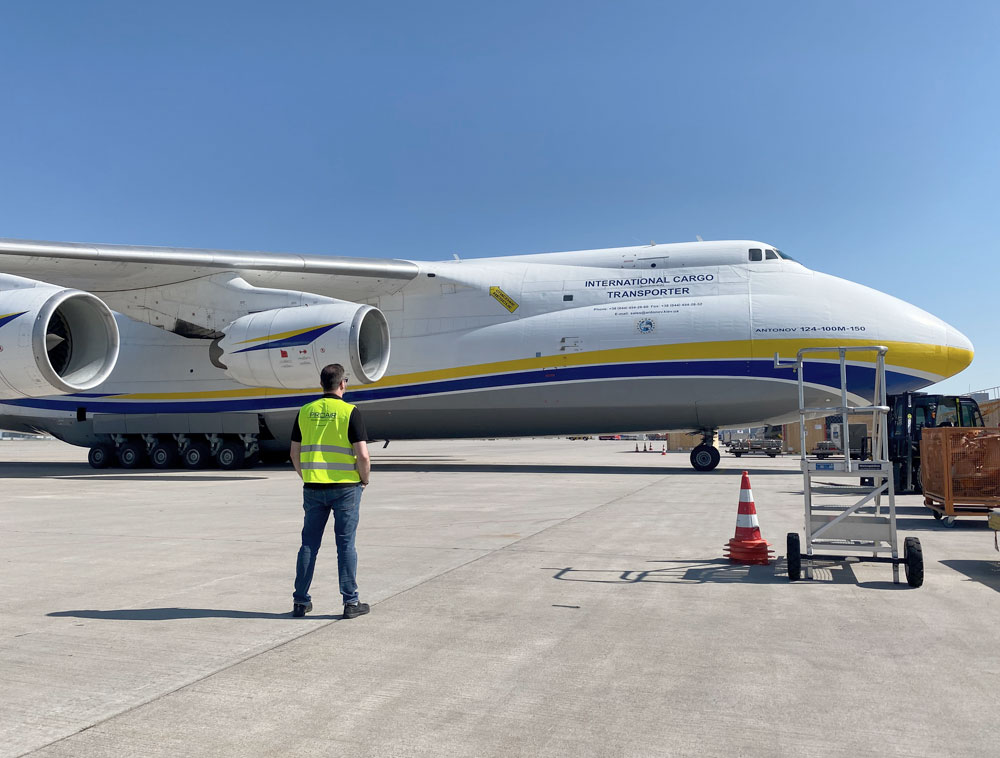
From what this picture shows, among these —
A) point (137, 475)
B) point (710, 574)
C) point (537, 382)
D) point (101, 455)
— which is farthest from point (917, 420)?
point (101, 455)

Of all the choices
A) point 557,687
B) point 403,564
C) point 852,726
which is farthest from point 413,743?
point 403,564

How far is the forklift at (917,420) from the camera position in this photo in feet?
41.9

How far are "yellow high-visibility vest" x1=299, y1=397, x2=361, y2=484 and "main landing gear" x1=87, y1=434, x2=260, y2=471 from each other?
14174 millimetres

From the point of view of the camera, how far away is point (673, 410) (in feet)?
52.0

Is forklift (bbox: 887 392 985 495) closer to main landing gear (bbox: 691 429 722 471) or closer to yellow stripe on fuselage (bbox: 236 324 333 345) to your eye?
main landing gear (bbox: 691 429 722 471)

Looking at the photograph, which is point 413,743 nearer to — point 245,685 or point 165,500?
point 245,685

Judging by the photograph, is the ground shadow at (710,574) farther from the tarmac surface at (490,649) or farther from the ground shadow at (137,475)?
the ground shadow at (137,475)

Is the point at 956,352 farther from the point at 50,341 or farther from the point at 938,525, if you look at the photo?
the point at 50,341

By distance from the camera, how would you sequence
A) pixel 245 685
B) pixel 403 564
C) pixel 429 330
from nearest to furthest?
pixel 245 685, pixel 403 564, pixel 429 330

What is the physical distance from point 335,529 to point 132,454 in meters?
16.2

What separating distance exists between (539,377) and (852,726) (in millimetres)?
13552

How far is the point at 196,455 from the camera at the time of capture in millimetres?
18109

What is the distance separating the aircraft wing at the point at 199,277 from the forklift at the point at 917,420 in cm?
1011

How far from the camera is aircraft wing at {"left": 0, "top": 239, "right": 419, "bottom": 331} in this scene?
47.6ft
